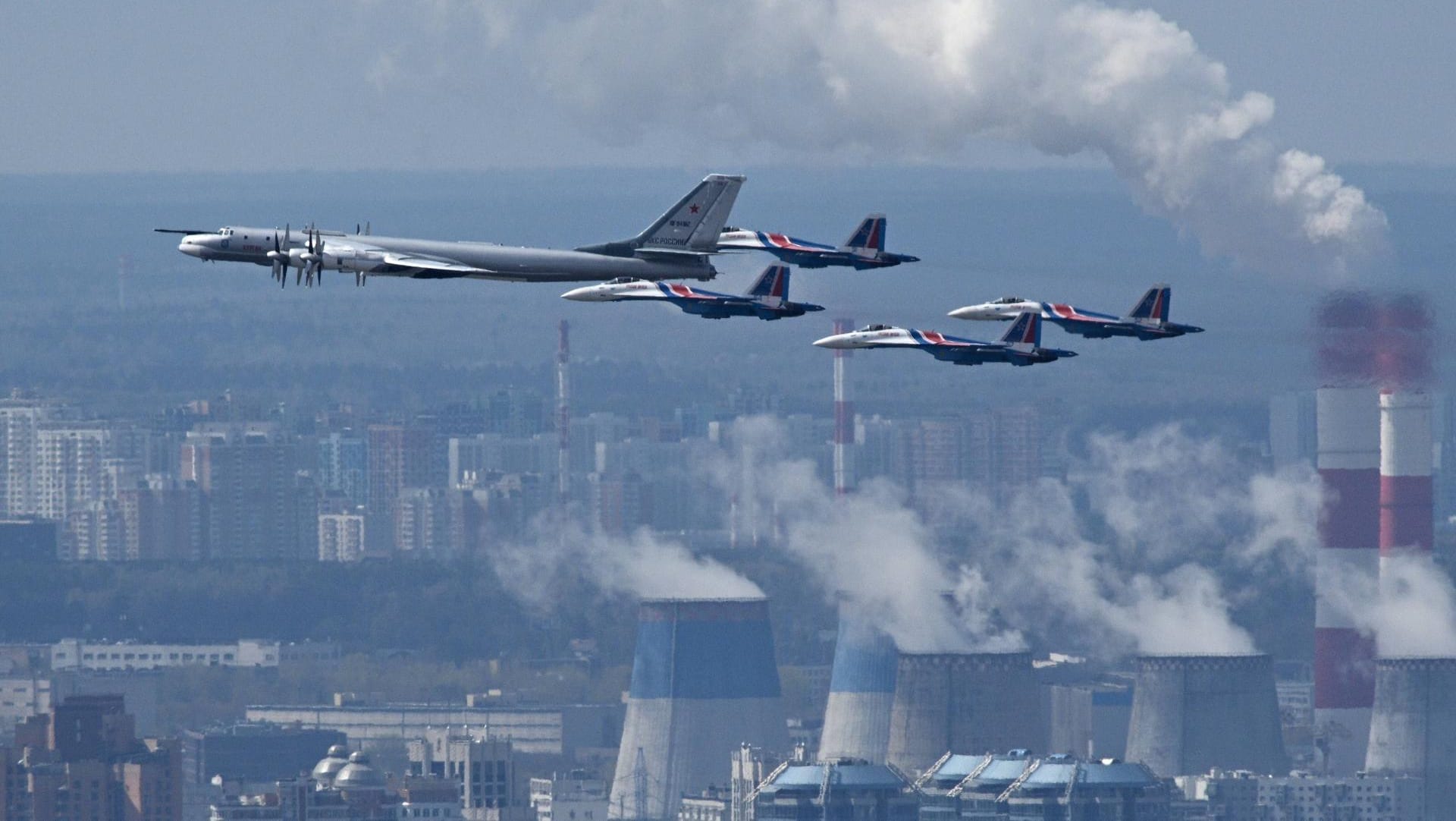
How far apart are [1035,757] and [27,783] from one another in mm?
51774

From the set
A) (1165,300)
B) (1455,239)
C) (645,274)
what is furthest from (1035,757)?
(645,274)

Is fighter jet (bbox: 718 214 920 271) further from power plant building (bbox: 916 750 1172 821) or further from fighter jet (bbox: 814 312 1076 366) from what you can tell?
power plant building (bbox: 916 750 1172 821)

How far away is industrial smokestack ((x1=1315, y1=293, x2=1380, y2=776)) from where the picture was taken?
608ft

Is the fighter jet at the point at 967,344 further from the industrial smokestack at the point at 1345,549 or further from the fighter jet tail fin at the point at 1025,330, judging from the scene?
the industrial smokestack at the point at 1345,549

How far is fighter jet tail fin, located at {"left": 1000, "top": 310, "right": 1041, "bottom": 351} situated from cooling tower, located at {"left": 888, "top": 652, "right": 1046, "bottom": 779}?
110685mm

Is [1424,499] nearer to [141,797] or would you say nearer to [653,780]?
[653,780]

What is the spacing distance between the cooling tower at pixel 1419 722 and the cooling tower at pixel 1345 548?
15.4 ft

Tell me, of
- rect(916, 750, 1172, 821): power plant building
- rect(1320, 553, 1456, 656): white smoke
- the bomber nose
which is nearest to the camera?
the bomber nose

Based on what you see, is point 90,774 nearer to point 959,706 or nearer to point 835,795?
point 835,795

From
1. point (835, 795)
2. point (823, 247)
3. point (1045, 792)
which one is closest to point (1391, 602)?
point (1045, 792)

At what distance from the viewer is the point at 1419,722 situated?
18775 cm

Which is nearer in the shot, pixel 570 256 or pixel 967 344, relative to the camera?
pixel 570 256

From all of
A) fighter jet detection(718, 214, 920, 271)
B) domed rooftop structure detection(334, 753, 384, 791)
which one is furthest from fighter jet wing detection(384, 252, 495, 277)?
domed rooftop structure detection(334, 753, 384, 791)

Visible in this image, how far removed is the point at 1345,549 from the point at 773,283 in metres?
112
